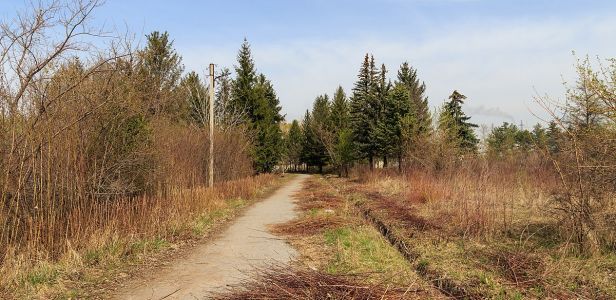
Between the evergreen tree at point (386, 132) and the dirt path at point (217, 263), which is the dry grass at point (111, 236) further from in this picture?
the evergreen tree at point (386, 132)

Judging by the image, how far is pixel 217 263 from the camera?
8.13 m

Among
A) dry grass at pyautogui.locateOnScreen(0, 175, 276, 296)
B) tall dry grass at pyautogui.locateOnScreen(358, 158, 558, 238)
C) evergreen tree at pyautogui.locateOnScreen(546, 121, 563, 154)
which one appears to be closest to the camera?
dry grass at pyautogui.locateOnScreen(0, 175, 276, 296)

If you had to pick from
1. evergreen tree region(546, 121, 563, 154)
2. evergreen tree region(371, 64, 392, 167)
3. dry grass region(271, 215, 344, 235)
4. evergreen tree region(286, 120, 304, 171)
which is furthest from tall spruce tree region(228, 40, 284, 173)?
evergreen tree region(286, 120, 304, 171)

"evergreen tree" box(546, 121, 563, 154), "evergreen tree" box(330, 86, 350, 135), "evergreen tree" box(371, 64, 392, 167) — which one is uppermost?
"evergreen tree" box(330, 86, 350, 135)

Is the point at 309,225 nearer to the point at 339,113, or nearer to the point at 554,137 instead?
the point at 554,137

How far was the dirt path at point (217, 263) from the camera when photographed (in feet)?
20.9

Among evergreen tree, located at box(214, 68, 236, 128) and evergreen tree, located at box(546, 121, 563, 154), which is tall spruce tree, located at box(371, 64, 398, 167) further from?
evergreen tree, located at box(546, 121, 563, 154)

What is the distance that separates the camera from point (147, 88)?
12.4 m

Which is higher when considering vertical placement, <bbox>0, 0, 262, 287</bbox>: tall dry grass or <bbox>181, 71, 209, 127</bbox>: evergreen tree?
<bbox>181, 71, 209, 127</bbox>: evergreen tree

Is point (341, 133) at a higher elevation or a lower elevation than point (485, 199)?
higher

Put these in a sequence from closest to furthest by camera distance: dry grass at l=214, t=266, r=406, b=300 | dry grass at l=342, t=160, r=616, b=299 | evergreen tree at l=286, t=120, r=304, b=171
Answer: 1. dry grass at l=214, t=266, r=406, b=300
2. dry grass at l=342, t=160, r=616, b=299
3. evergreen tree at l=286, t=120, r=304, b=171

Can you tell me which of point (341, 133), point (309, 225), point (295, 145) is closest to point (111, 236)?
point (309, 225)

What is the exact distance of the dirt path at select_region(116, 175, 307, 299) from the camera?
20.9ft

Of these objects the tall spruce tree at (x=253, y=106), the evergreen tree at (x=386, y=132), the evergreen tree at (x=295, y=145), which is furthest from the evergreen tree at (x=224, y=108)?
the evergreen tree at (x=295, y=145)
